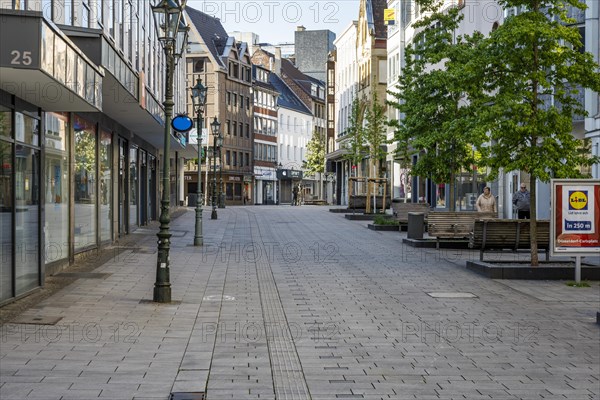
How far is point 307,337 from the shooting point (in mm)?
10148

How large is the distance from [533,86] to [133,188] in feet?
56.9

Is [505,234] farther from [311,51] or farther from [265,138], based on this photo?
[311,51]

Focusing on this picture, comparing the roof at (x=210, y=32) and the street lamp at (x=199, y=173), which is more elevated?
the roof at (x=210, y=32)

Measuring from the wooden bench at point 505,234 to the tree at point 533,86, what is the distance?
1292 mm

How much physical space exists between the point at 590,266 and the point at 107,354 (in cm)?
1072

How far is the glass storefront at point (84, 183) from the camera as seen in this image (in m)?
19.5

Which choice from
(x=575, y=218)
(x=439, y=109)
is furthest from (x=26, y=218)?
(x=439, y=109)

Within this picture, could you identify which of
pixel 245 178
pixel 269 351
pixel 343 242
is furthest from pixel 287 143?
pixel 269 351

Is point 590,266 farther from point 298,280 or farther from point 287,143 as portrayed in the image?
point 287,143

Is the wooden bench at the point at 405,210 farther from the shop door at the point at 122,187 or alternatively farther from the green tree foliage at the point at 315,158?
the green tree foliage at the point at 315,158

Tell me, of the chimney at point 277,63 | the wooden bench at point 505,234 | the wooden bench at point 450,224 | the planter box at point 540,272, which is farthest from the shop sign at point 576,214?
the chimney at point 277,63

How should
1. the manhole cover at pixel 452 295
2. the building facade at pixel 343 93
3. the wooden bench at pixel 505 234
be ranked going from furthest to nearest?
the building facade at pixel 343 93 < the wooden bench at pixel 505 234 < the manhole cover at pixel 452 295

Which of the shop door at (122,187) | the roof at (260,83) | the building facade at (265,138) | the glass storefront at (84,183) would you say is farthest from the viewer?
the building facade at (265,138)

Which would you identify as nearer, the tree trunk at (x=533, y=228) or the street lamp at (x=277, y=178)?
the tree trunk at (x=533, y=228)
